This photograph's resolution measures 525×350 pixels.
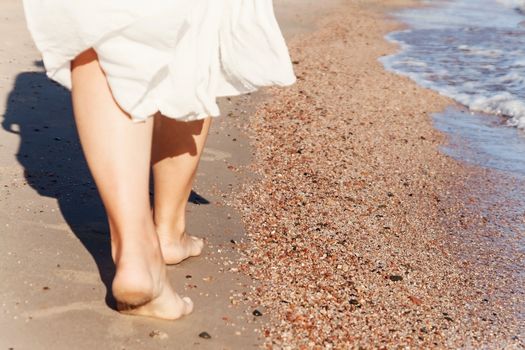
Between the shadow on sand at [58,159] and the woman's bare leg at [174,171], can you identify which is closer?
the woman's bare leg at [174,171]

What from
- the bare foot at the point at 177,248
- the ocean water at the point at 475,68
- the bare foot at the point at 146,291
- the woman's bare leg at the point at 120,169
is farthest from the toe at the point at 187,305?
the ocean water at the point at 475,68

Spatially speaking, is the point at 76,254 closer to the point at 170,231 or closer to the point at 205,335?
the point at 170,231

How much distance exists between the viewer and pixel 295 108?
558 cm

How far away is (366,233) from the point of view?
3.37 metres

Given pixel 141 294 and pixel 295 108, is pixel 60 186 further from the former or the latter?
pixel 295 108

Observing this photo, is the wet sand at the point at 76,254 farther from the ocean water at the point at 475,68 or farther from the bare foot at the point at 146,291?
the ocean water at the point at 475,68

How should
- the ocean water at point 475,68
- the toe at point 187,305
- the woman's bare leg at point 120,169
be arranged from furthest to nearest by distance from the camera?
the ocean water at point 475,68 → the toe at point 187,305 → the woman's bare leg at point 120,169

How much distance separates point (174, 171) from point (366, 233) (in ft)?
3.31

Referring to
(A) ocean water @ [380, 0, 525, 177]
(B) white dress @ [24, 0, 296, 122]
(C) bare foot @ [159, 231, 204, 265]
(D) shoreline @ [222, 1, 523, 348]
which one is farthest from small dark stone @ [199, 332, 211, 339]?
(A) ocean water @ [380, 0, 525, 177]

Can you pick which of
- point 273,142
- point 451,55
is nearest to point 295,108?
point 273,142

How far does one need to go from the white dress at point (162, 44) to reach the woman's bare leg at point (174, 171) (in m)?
0.26

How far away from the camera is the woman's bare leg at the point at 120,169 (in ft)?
7.02

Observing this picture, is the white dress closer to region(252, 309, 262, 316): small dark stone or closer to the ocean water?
region(252, 309, 262, 316): small dark stone

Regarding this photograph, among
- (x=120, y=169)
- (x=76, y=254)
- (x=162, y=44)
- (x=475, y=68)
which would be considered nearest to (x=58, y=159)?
(x=76, y=254)
